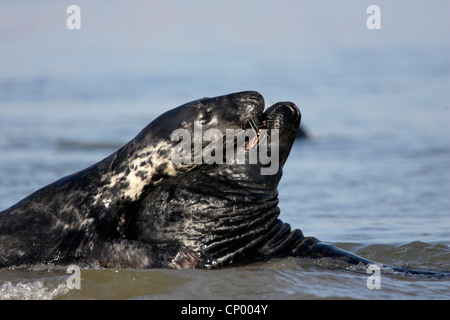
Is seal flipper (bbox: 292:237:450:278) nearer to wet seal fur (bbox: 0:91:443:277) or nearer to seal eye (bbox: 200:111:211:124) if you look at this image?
wet seal fur (bbox: 0:91:443:277)

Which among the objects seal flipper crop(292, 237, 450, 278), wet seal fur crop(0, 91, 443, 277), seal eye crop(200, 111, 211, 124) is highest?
seal eye crop(200, 111, 211, 124)

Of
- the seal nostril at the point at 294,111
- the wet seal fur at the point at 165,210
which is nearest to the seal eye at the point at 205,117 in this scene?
the wet seal fur at the point at 165,210

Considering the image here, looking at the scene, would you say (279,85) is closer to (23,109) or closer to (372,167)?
(23,109)

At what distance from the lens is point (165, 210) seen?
7.52 metres

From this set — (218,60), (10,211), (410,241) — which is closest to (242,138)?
(10,211)

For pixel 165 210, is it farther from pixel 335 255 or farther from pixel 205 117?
pixel 335 255

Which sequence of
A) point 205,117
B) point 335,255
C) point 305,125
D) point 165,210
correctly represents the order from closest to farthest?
point 165,210, point 205,117, point 335,255, point 305,125

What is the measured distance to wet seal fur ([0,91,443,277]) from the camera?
7.46 m

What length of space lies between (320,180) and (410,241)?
349 cm

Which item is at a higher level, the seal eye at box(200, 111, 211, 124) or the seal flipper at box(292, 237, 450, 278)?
the seal eye at box(200, 111, 211, 124)

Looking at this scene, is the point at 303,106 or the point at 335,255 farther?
the point at 303,106

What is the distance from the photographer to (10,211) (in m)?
7.80

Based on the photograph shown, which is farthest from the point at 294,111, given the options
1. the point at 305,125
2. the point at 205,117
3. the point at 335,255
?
the point at 305,125

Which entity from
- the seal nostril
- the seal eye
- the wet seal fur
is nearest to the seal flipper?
the wet seal fur
